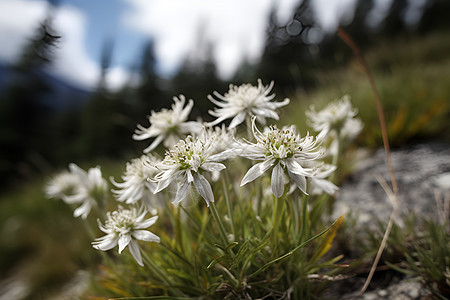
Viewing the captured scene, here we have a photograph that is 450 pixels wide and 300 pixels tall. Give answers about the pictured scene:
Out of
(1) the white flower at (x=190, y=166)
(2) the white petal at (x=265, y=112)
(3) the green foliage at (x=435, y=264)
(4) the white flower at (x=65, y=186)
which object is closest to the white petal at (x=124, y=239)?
(1) the white flower at (x=190, y=166)

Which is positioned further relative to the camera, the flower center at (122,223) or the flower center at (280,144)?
the flower center at (122,223)

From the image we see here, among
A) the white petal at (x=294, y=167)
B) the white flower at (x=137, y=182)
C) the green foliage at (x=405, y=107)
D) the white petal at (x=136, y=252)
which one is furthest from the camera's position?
the green foliage at (x=405, y=107)

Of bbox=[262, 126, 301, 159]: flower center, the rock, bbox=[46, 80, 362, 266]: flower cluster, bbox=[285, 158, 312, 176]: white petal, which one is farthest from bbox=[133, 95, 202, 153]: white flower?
the rock

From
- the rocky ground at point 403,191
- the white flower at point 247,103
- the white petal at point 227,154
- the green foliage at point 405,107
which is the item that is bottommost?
the rocky ground at point 403,191

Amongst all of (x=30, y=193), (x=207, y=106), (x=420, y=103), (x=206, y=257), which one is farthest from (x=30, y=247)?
(x=420, y=103)

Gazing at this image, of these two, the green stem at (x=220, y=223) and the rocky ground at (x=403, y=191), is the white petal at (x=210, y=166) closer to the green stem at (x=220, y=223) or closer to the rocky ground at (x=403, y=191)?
the green stem at (x=220, y=223)

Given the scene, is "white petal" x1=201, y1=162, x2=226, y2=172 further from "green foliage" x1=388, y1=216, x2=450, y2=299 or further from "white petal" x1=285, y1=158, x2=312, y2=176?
"green foliage" x1=388, y1=216, x2=450, y2=299
